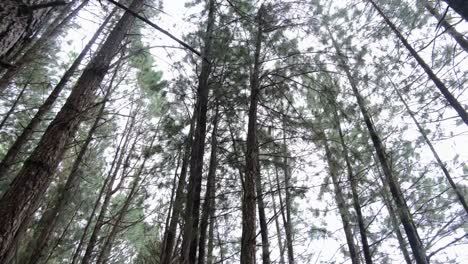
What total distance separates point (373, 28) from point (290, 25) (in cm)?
234

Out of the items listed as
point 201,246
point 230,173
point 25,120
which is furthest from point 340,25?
point 25,120

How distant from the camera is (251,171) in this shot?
4.41 meters

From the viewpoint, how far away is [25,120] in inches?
383

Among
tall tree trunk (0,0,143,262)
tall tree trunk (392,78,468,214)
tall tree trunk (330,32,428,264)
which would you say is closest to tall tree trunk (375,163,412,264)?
tall tree trunk (330,32,428,264)

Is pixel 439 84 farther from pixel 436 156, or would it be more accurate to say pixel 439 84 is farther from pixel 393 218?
pixel 393 218

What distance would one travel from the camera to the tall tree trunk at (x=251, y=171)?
3.86 m

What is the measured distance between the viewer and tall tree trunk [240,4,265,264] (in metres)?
3.86

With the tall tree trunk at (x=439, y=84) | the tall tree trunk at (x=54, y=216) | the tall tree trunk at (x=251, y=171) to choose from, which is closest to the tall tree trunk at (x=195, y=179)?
the tall tree trunk at (x=251, y=171)

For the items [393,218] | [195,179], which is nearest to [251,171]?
[195,179]

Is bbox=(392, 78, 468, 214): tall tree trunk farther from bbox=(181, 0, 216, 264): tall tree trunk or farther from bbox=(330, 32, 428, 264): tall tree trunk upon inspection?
bbox=(181, 0, 216, 264): tall tree trunk

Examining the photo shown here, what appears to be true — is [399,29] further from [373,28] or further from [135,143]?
[135,143]

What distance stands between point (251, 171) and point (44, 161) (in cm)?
260

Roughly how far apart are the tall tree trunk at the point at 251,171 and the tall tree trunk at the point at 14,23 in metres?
2.33

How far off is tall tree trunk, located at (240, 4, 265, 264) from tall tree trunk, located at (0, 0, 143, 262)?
80.5 inches
